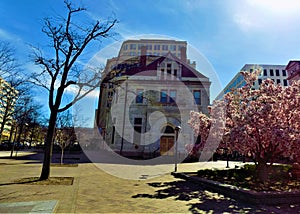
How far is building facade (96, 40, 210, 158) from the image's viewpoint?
27344 millimetres

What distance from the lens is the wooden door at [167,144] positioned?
27.3 m

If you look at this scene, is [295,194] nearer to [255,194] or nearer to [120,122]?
[255,194]

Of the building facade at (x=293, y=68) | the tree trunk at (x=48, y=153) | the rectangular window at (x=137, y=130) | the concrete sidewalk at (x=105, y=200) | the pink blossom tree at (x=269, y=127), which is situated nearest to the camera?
the concrete sidewalk at (x=105, y=200)

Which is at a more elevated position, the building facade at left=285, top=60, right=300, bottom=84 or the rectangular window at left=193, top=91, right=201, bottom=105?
the building facade at left=285, top=60, right=300, bottom=84

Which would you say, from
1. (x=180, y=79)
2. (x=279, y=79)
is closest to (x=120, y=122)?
(x=180, y=79)

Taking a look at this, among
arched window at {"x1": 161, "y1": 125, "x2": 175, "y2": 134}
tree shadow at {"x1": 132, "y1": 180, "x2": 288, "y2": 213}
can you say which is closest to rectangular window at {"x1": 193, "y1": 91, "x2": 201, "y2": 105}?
arched window at {"x1": 161, "y1": 125, "x2": 175, "y2": 134}

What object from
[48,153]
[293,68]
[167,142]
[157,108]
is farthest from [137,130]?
[293,68]

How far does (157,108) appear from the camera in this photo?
28109 mm

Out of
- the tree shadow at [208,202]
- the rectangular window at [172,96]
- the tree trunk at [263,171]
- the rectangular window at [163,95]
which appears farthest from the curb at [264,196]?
the rectangular window at [163,95]

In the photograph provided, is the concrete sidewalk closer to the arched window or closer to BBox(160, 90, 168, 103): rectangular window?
the arched window

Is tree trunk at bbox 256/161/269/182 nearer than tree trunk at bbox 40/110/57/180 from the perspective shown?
No

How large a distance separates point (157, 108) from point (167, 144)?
5100 mm

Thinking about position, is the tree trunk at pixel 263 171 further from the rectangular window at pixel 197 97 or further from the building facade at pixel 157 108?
the rectangular window at pixel 197 97

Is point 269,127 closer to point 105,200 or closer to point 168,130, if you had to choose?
point 105,200
